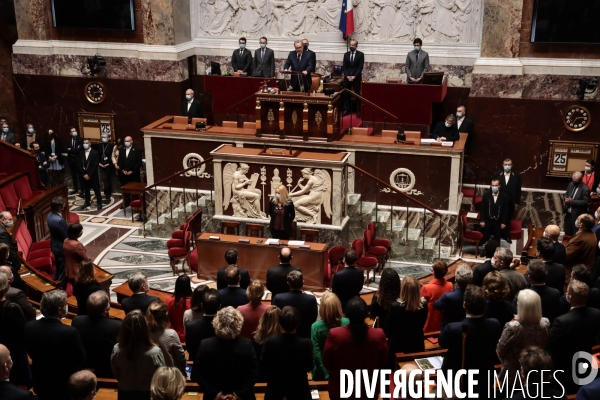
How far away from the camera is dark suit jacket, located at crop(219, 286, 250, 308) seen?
21.9 feet

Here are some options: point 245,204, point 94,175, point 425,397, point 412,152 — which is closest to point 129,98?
point 94,175

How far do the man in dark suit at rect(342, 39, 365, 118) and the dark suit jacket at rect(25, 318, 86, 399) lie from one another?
9799 mm

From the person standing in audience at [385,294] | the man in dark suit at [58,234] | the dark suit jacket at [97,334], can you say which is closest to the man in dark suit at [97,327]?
the dark suit jacket at [97,334]

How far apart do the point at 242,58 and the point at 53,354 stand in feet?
34.9

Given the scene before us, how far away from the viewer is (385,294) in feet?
20.6

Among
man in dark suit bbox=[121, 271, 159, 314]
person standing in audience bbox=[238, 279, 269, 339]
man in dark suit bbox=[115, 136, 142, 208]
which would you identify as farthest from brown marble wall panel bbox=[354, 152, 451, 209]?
man in dark suit bbox=[121, 271, 159, 314]

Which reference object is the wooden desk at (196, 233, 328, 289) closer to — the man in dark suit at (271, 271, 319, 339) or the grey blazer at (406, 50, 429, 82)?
the man in dark suit at (271, 271, 319, 339)

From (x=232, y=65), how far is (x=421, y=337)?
10.5 m

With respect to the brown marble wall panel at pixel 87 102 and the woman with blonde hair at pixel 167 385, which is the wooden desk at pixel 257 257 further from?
the woman with blonde hair at pixel 167 385

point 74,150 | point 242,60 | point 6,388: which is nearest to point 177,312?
point 6,388

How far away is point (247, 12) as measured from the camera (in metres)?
16.4

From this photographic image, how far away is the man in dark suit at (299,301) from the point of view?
21.3ft

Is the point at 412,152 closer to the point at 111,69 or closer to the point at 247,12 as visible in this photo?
the point at 247,12

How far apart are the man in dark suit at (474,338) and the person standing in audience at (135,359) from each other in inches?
81.2
